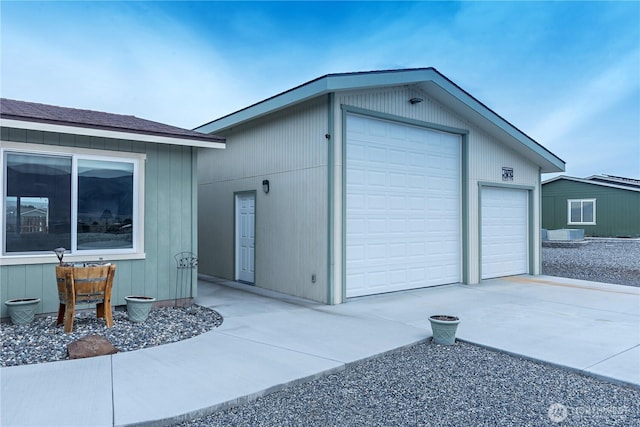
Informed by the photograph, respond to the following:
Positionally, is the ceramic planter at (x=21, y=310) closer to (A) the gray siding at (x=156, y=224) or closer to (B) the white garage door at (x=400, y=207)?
(A) the gray siding at (x=156, y=224)

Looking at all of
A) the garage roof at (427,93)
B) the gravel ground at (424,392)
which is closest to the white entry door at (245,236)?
the garage roof at (427,93)

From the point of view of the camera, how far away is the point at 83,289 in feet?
16.4

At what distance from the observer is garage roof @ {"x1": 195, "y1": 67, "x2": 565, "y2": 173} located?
22.2 ft

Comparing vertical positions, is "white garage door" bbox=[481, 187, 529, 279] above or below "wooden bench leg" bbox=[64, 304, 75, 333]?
above

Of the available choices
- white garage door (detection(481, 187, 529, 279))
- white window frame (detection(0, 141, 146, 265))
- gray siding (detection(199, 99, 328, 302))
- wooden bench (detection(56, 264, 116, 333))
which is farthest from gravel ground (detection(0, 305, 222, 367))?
white garage door (detection(481, 187, 529, 279))

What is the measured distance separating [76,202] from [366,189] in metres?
4.40

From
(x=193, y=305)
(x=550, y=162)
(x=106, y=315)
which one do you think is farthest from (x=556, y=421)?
(x=550, y=162)

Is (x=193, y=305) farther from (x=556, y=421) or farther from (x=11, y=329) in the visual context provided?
(x=556, y=421)

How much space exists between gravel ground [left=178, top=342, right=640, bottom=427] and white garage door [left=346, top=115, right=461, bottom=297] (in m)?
3.41

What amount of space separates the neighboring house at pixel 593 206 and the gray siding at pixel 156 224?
24.3m

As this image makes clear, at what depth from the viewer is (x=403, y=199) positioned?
8188 mm

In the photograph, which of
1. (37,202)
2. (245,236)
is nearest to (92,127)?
(37,202)

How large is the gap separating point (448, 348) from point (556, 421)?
1690mm

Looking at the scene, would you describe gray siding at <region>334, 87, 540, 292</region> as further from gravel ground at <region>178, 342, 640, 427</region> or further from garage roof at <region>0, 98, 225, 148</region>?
gravel ground at <region>178, 342, 640, 427</region>
